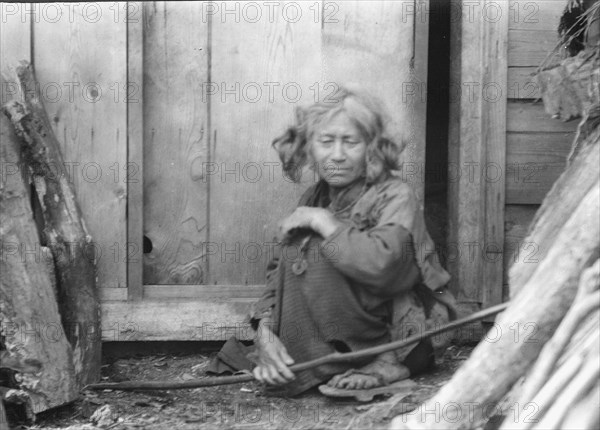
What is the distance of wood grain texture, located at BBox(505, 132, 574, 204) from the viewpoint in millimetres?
4527

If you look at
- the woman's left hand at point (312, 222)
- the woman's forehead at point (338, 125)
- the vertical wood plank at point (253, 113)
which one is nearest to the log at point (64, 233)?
the vertical wood plank at point (253, 113)

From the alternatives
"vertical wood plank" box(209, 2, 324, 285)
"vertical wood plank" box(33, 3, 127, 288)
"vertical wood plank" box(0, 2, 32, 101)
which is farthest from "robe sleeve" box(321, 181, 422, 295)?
"vertical wood plank" box(0, 2, 32, 101)

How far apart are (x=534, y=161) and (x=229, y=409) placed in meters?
1.74

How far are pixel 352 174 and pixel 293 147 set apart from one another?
12.0 inches

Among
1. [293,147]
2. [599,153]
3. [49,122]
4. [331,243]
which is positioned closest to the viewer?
[599,153]

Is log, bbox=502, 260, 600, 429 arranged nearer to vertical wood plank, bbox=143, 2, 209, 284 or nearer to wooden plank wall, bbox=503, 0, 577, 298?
wooden plank wall, bbox=503, 0, 577, 298

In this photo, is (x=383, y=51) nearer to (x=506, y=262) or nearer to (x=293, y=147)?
(x=293, y=147)

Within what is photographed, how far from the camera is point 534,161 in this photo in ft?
14.9

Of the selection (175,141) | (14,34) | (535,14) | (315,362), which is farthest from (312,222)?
(14,34)

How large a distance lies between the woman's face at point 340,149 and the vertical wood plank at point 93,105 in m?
1.00

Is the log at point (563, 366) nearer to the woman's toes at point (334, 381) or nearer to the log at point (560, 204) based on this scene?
the log at point (560, 204)

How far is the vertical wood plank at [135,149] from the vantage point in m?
4.45

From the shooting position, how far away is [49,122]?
4.44m

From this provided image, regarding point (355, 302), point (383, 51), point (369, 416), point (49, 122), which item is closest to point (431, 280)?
point (355, 302)
